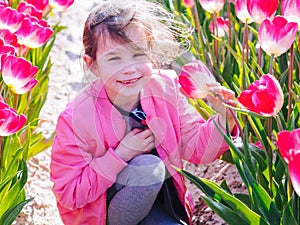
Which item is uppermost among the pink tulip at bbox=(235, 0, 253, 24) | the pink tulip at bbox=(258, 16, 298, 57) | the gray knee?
the pink tulip at bbox=(258, 16, 298, 57)

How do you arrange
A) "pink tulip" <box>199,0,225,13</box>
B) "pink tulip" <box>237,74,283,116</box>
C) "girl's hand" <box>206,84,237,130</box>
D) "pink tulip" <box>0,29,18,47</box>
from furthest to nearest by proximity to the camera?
"pink tulip" <box>199,0,225,13</box>
"pink tulip" <box>0,29,18,47</box>
"girl's hand" <box>206,84,237,130</box>
"pink tulip" <box>237,74,283,116</box>

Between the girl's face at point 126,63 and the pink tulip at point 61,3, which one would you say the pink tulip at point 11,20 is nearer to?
the pink tulip at point 61,3

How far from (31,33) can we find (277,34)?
2.37 feet

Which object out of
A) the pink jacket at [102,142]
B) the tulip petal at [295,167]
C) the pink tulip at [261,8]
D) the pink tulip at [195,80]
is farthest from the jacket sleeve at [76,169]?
the tulip petal at [295,167]

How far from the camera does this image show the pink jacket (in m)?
1.69

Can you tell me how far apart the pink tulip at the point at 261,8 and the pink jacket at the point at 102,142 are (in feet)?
0.81

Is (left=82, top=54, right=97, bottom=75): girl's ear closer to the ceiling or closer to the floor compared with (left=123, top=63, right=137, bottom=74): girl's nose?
closer to the floor

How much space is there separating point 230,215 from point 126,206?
0.98 feet

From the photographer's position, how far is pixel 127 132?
1749 mm

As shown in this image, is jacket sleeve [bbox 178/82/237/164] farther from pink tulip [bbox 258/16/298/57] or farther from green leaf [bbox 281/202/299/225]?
green leaf [bbox 281/202/299/225]

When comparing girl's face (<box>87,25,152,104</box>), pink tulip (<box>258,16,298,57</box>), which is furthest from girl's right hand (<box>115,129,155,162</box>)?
pink tulip (<box>258,16,298,57</box>)

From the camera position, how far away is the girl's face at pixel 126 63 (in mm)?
1647

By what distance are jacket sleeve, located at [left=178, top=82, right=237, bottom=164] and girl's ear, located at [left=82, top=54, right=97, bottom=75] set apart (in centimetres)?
24

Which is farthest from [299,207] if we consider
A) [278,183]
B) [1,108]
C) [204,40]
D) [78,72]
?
[78,72]
